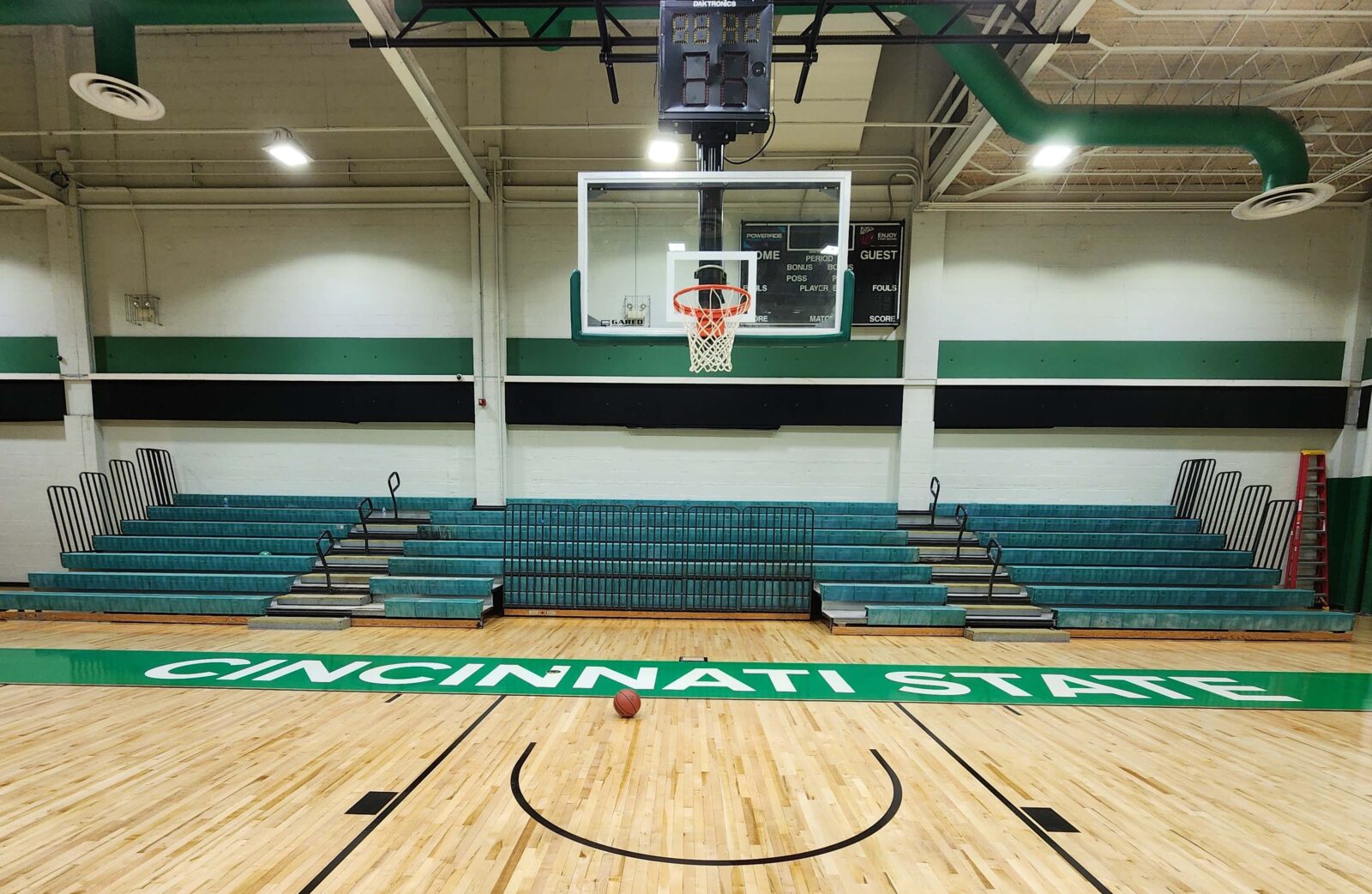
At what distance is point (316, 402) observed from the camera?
7.90 m

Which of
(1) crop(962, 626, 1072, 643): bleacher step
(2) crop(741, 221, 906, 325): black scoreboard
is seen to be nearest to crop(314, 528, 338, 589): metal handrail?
(2) crop(741, 221, 906, 325): black scoreboard

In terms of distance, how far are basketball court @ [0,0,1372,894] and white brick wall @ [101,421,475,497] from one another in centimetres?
7

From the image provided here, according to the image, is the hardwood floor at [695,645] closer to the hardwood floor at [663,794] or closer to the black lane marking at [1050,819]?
the hardwood floor at [663,794]

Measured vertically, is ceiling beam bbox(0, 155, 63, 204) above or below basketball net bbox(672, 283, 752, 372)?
above

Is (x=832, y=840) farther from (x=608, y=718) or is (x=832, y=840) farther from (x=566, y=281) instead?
(x=566, y=281)

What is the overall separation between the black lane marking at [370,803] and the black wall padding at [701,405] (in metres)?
5.58

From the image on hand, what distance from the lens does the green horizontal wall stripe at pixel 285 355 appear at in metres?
7.85

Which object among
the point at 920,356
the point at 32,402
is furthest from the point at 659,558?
the point at 32,402

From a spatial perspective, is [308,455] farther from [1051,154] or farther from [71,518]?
[1051,154]

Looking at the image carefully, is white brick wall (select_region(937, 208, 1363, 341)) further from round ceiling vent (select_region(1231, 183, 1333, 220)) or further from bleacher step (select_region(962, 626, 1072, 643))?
bleacher step (select_region(962, 626, 1072, 643))

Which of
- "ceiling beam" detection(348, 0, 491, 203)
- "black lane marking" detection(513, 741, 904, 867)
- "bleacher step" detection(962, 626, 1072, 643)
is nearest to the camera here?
"black lane marking" detection(513, 741, 904, 867)

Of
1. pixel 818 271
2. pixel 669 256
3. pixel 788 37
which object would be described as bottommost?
pixel 669 256

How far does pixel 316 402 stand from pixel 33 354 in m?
3.91

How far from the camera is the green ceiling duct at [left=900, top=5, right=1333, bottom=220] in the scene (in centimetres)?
530
